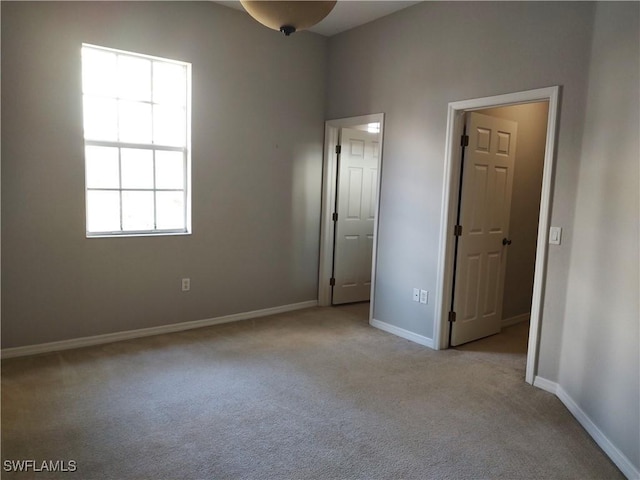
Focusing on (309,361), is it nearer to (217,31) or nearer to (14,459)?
(14,459)

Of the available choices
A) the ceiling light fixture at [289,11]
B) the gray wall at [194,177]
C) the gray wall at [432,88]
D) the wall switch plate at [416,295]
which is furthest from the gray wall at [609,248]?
the gray wall at [194,177]

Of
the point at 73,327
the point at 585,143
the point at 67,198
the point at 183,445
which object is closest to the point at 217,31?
the point at 67,198

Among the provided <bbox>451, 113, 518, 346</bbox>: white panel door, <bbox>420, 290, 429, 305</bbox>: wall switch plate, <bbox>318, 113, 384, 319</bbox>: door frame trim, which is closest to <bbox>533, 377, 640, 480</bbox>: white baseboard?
<bbox>451, 113, 518, 346</bbox>: white panel door

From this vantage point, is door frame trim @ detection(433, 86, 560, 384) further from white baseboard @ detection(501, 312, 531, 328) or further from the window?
the window

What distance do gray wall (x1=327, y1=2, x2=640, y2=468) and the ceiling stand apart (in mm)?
93

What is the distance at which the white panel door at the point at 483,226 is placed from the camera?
3.78 meters

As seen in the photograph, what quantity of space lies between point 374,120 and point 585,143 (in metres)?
1.96

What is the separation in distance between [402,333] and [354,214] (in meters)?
1.60

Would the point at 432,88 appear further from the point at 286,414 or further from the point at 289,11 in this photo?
the point at 286,414

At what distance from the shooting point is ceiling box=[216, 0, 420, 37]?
387 cm

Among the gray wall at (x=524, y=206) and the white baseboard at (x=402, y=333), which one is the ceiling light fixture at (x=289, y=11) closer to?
the white baseboard at (x=402, y=333)

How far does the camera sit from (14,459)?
6.95ft

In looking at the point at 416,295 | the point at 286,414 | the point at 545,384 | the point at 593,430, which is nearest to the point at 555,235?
the point at 545,384

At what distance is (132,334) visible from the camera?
150 inches
